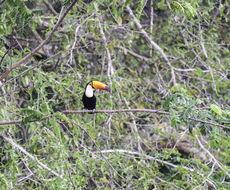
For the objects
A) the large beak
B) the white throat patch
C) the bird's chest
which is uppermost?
the large beak

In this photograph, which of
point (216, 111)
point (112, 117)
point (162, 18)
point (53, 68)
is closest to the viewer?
point (216, 111)

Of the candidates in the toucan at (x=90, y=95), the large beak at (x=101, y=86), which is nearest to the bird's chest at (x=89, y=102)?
the toucan at (x=90, y=95)

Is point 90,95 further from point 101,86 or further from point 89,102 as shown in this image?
point 101,86

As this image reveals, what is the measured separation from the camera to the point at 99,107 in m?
3.54

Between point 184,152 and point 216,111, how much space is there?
109 inches

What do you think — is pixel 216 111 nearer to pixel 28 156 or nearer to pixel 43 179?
pixel 43 179

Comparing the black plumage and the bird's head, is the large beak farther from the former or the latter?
the black plumage

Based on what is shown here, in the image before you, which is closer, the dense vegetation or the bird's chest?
the dense vegetation

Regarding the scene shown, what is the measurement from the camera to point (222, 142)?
10.1 feet

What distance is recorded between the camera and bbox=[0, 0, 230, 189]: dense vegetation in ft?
7.03

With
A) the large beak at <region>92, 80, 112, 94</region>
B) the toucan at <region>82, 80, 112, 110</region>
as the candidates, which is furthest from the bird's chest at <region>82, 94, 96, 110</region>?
the large beak at <region>92, 80, 112, 94</region>

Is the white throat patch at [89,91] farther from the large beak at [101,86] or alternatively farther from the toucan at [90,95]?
the large beak at [101,86]

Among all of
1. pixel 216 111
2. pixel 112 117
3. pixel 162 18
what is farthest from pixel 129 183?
pixel 162 18

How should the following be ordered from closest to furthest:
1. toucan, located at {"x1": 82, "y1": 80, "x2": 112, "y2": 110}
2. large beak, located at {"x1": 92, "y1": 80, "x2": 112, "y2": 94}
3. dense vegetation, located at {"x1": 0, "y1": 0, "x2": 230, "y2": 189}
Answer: dense vegetation, located at {"x1": 0, "y1": 0, "x2": 230, "y2": 189}
large beak, located at {"x1": 92, "y1": 80, "x2": 112, "y2": 94}
toucan, located at {"x1": 82, "y1": 80, "x2": 112, "y2": 110}
